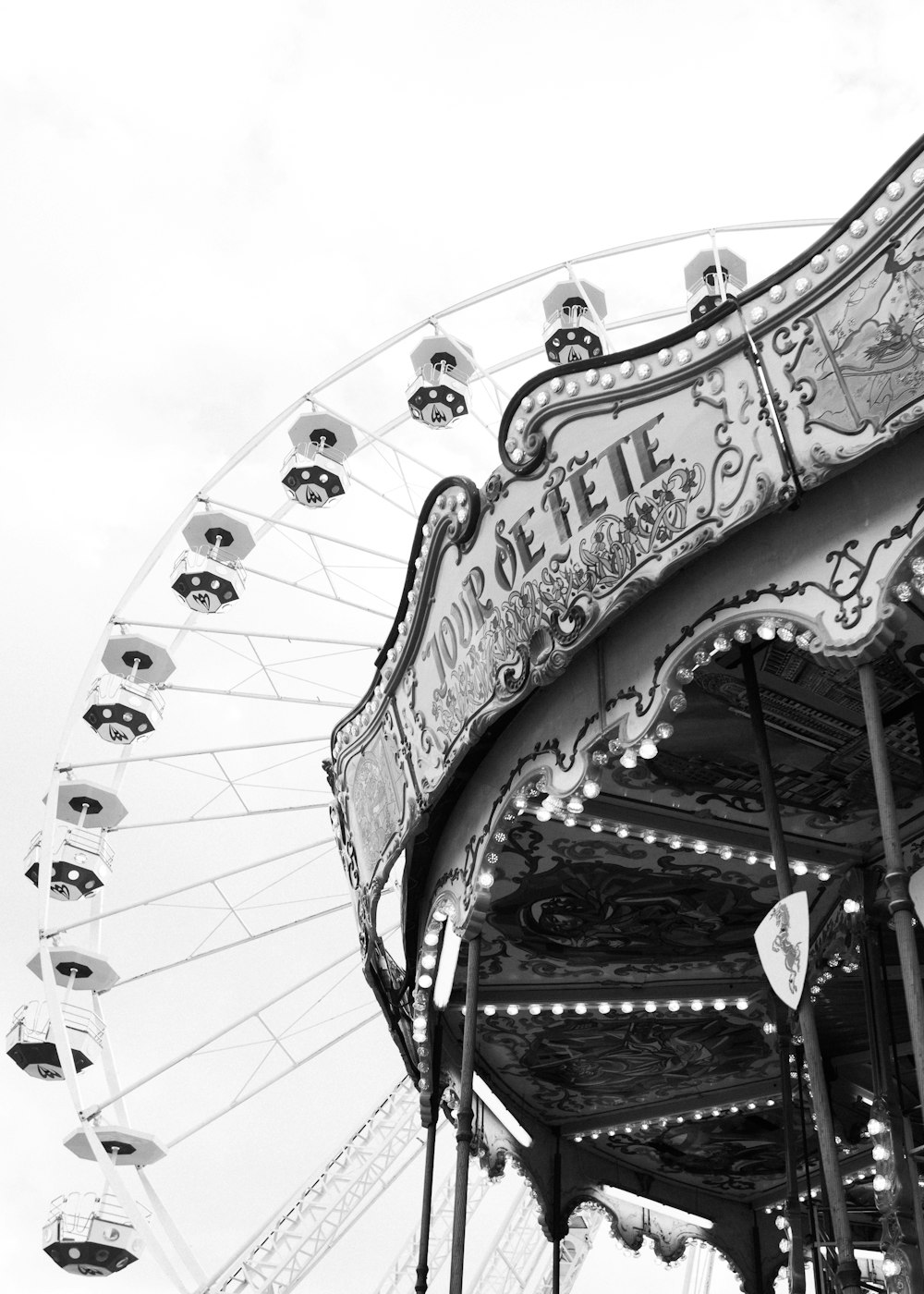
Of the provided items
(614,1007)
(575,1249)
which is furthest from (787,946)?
(575,1249)

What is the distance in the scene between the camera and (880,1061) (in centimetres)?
853

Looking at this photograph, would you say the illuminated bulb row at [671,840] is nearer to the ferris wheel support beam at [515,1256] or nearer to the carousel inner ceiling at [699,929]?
the carousel inner ceiling at [699,929]

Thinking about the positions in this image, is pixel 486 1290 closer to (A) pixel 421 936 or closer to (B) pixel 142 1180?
(B) pixel 142 1180

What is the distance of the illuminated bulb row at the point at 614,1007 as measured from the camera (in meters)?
10.7

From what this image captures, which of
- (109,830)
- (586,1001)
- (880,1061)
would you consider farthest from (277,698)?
(880,1061)

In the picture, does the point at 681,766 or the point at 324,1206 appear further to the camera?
the point at 324,1206

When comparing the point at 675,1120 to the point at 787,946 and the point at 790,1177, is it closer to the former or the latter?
the point at 790,1177

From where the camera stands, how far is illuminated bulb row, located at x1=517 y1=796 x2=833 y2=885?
9023mm

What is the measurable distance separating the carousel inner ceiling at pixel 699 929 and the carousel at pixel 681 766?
3 cm

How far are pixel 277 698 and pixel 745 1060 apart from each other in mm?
6857

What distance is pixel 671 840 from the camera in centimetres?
930

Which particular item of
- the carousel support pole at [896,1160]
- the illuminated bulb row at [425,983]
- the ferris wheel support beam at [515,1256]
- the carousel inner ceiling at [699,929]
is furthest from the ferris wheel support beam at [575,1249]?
the carousel support pole at [896,1160]

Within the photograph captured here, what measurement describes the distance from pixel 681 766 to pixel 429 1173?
3.19 metres

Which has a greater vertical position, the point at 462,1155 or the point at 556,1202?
the point at 556,1202
